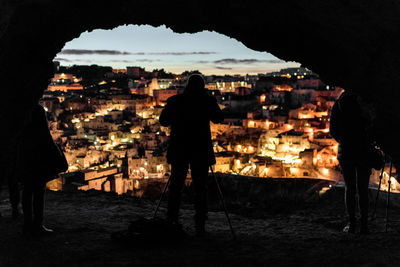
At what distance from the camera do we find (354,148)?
16.1 ft

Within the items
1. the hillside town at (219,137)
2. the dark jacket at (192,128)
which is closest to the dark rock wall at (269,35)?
the dark jacket at (192,128)

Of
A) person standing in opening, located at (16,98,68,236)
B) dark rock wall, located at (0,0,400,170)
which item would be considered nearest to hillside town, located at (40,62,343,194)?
person standing in opening, located at (16,98,68,236)

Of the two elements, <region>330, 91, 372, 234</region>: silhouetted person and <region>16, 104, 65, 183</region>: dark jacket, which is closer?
<region>16, 104, 65, 183</region>: dark jacket

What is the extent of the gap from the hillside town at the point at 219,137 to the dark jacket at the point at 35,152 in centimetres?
1068

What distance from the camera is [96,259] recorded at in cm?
376

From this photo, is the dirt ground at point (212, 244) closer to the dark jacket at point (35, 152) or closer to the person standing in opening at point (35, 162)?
the person standing in opening at point (35, 162)

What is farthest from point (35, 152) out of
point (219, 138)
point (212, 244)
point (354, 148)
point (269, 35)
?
point (219, 138)

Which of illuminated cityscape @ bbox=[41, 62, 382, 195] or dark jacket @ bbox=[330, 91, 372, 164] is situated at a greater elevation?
dark jacket @ bbox=[330, 91, 372, 164]

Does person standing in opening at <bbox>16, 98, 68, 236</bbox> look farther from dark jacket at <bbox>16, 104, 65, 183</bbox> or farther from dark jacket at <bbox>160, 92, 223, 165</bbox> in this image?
dark jacket at <bbox>160, 92, 223, 165</bbox>

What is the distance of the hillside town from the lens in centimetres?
2805

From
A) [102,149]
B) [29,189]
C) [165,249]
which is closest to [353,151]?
[165,249]

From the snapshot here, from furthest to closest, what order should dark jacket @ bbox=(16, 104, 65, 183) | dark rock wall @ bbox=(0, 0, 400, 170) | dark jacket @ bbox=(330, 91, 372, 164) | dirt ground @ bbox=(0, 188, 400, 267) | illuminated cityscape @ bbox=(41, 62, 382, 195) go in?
1. illuminated cityscape @ bbox=(41, 62, 382, 195)
2. dark jacket @ bbox=(330, 91, 372, 164)
3. dark jacket @ bbox=(16, 104, 65, 183)
4. dark rock wall @ bbox=(0, 0, 400, 170)
5. dirt ground @ bbox=(0, 188, 400, 267)

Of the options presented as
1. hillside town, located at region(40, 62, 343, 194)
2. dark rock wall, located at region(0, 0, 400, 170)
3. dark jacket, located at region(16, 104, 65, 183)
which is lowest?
hillside town, located at region(40, 62, 343, 194)

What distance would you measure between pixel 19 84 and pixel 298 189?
804cm
